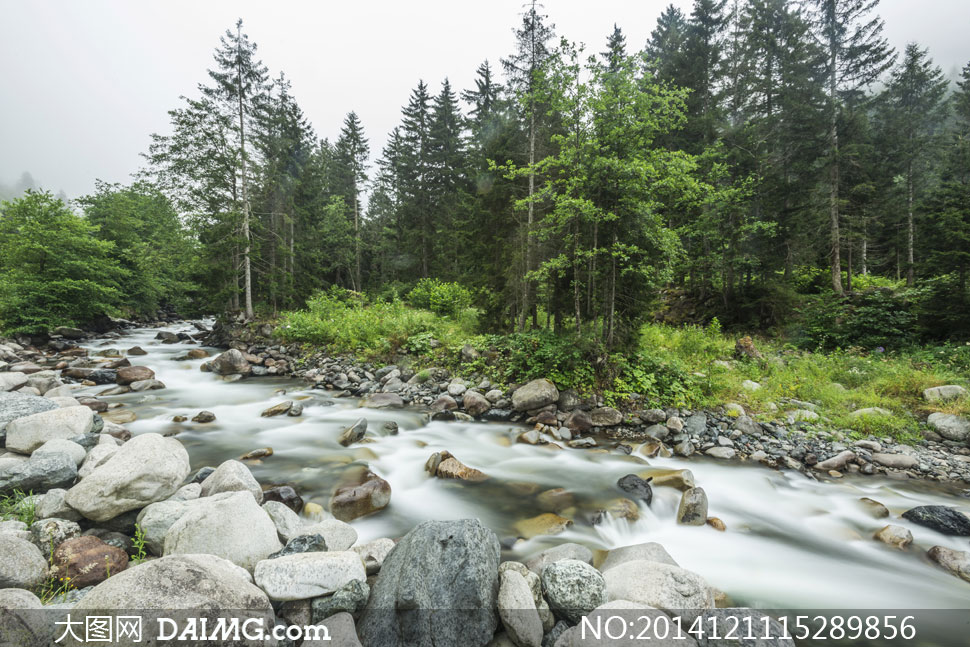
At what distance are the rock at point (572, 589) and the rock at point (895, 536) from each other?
4172mm

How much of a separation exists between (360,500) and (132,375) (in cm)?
984

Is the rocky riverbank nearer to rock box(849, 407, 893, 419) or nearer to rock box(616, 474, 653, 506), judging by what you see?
rock box(616, 474, 653, 506)

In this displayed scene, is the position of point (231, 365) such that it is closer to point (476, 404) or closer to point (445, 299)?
point (476, 404)

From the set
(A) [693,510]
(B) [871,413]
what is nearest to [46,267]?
(A) [693,510]

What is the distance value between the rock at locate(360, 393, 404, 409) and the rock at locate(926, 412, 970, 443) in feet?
35.0

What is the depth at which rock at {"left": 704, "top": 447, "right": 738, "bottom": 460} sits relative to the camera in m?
6.49

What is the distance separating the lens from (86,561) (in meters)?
2.90

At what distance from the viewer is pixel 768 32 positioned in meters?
19.8

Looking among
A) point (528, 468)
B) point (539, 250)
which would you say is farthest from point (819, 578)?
point (539, 250)

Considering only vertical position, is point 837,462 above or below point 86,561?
below

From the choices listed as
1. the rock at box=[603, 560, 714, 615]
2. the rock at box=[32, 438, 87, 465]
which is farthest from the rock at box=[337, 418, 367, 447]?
the rock at box=[603, 560, 714, 615]

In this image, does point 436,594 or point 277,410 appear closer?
point 436,594

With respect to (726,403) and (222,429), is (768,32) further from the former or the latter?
(222,429)

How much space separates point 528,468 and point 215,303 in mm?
18892
